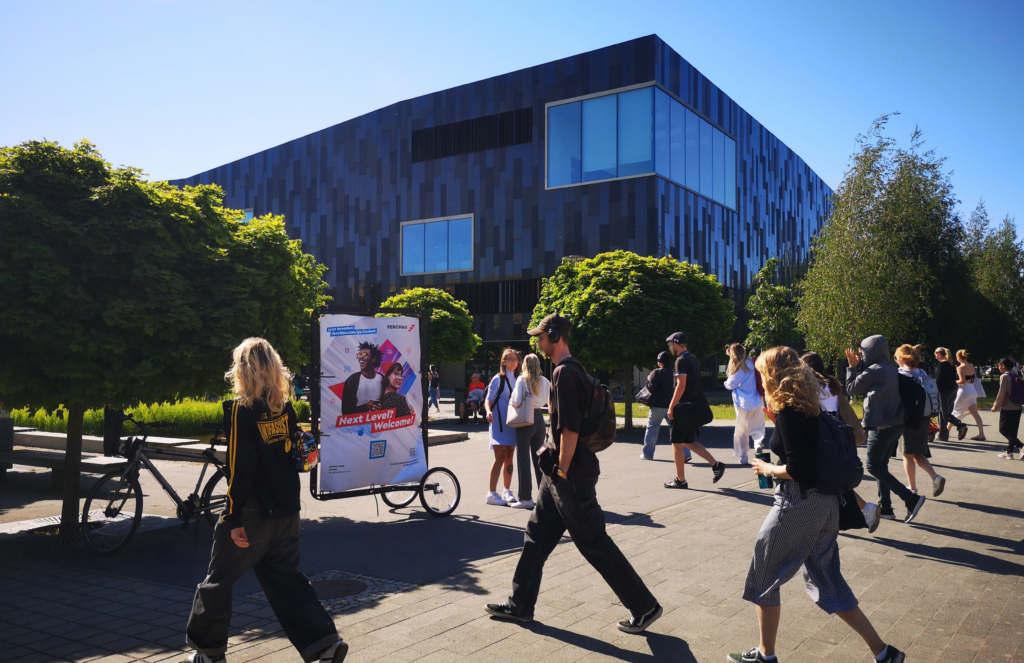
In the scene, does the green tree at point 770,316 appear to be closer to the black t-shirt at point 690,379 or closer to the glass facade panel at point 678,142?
the glass facade panel at point 678,142

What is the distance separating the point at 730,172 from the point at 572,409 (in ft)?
138

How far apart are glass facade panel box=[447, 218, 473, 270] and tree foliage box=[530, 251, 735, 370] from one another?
2198cm

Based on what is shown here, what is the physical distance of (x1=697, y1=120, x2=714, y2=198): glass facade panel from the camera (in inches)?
1574

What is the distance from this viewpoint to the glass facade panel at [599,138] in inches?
1463

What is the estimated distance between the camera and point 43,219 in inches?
263

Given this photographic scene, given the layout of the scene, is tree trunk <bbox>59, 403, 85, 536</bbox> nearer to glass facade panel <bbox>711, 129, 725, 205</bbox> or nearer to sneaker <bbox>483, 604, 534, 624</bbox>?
sneaker <bbox>483, 604, 534, 624</bbox>

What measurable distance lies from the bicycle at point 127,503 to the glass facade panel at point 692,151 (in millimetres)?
34407

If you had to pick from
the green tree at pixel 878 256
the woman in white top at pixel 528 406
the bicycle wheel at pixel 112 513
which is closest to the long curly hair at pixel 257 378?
the bicycle wheel at pixel 112 513

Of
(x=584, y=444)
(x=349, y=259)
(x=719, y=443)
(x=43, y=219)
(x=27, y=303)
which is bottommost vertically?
(x=719, y=443)

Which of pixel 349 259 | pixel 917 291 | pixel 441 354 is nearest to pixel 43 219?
pixel 441 354

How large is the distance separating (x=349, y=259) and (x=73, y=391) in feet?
140

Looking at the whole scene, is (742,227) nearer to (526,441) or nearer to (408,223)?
(408,223)

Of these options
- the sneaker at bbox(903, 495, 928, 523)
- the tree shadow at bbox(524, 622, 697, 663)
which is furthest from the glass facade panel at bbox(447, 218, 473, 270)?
the tree shadow at bbox(524, 622, 697, 663)

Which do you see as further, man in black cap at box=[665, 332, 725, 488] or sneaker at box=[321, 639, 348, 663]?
man in black cap at box=[665, 332, 725, 488]
